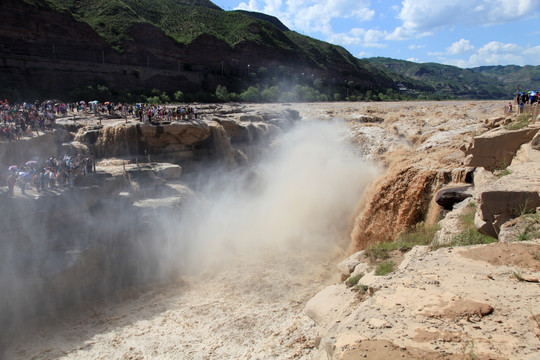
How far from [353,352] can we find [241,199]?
613 inches

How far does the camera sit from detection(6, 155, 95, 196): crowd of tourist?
38.3ft

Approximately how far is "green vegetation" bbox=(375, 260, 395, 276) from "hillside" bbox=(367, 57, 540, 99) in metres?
98.8

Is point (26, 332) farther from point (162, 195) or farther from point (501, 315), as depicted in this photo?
point (501, 315)

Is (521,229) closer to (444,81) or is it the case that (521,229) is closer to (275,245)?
(275,245)

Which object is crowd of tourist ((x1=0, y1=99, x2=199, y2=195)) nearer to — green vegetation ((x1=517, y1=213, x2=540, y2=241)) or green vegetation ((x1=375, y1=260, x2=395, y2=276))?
green vegetation ((x1=375, y1=260, x2=395, y2=276))

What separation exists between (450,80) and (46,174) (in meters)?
156

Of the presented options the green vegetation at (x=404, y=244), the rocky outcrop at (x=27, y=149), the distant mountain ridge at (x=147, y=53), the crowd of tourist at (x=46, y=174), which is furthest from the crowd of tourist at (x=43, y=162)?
the distant mountain ridge at (x=147, y=53)

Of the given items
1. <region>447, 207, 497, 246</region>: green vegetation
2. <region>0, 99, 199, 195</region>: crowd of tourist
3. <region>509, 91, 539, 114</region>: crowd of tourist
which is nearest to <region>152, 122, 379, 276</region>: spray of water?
<region>0, 99, 199, 195</region>: crowd of tourist

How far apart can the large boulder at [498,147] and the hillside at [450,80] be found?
94.4 m

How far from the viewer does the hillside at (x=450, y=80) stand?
106m

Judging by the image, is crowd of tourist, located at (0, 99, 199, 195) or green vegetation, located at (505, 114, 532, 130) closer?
green vegetation, located at (505, 114, 532, 130)

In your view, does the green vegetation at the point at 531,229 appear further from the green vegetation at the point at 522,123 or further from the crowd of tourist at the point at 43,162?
the crowd of tourist at the point at 43,162

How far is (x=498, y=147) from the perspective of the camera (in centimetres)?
993

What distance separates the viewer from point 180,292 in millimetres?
12047
